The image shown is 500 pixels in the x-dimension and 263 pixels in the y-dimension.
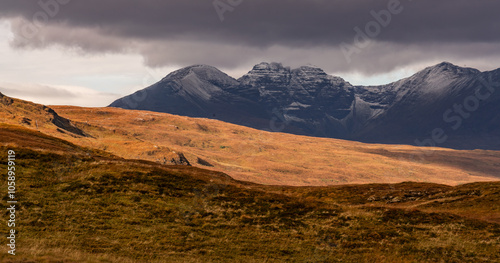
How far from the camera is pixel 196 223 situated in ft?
132

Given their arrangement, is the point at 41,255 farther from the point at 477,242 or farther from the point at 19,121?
the point at 19,121

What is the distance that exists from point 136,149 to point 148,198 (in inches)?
5478

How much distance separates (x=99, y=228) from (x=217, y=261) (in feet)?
34.5

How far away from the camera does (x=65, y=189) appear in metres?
43.0

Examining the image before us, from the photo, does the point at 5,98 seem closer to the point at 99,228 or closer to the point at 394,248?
the point at 99,228

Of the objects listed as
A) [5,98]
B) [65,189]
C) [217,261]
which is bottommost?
[217,261]

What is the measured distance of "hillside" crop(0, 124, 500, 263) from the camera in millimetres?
32719

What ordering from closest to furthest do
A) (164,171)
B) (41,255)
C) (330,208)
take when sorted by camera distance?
(41,255) < (330,208) < (164,171)

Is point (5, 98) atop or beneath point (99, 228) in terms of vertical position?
atop

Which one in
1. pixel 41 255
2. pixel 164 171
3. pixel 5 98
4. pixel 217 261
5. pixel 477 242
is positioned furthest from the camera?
pixel 5 98

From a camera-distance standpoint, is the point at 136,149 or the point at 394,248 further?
the point at 136,149

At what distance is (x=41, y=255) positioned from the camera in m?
25.8

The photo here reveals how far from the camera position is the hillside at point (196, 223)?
32.7 meters

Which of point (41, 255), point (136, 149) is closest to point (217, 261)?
point (41, 255)
